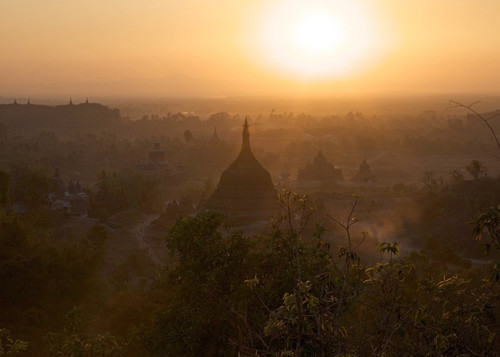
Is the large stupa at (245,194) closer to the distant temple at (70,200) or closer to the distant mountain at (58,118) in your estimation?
the distant temple at (70,200)

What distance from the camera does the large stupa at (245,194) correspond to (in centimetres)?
3164

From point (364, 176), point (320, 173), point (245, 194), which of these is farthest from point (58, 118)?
point (245, 194)

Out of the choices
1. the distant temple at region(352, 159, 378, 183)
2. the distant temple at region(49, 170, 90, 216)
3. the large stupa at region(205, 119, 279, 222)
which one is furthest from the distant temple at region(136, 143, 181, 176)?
the large stupa at region(205, 119, 279, 222)

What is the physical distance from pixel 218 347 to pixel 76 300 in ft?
25.8

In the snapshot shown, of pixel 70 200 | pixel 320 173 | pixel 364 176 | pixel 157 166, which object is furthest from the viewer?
pixel 157 166

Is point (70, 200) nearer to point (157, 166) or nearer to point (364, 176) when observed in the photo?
point (157, 166)

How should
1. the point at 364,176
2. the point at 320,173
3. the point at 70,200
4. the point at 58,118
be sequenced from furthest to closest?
the point at 58,118 → the point at 364,176 → the point at 320,173 → the point at 70,200

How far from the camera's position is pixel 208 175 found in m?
66.9

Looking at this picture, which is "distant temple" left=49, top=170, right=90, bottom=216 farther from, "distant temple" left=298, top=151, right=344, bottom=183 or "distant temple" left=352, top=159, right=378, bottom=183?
"distant temple" left=352, top=159, right=378, bottom=183

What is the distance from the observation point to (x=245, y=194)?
32625 millimetres

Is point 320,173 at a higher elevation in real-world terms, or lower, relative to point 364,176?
higher

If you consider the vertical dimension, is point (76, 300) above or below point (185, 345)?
below

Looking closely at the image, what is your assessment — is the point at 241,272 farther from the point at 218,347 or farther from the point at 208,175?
the point at 208,175

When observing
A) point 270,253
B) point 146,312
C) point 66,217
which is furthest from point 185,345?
point 66,217
